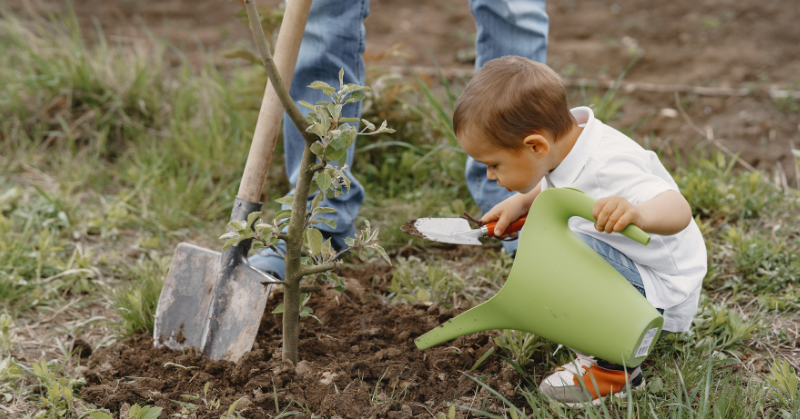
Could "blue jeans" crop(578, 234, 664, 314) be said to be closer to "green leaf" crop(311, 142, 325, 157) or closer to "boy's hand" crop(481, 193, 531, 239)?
"boy's hand" crop(481, 193, 531, 239)

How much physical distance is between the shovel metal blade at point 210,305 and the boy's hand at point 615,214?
0.81 m

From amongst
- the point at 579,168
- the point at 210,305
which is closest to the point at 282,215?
the point at 210,305

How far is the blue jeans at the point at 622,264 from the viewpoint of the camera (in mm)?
1359

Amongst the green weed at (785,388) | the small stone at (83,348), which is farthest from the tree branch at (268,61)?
the green weed at (785,388)

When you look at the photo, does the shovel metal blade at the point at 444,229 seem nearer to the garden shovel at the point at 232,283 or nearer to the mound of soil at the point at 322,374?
the mound of soil at the point at 322,374

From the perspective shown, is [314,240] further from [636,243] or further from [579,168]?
[636,243]

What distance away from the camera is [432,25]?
446 centimetres

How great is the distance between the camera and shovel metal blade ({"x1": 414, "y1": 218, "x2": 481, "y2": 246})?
57.2 inches

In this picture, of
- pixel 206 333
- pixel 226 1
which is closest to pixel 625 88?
pixel 206 333

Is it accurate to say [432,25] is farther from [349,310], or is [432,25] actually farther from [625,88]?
[349,310]

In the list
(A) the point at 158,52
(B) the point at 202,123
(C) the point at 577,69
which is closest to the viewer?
(B) the point at 202,123

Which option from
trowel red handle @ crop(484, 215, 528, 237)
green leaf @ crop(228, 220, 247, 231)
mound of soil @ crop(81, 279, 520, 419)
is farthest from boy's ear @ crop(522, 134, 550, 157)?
green leaf @ crop(228, 220, 247, 231)

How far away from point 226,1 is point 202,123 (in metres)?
2.53

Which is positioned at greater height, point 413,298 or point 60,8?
point 60,8
